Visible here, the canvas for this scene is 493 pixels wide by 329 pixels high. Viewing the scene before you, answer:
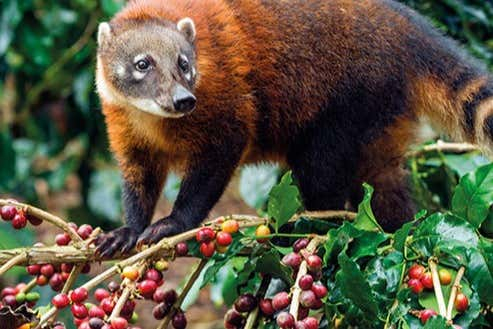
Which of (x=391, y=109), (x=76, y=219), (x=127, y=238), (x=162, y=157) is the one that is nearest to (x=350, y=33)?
(x=391, y=109)

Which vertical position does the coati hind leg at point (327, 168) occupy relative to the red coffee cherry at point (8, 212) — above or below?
below

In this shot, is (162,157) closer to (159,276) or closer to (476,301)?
(159,276)

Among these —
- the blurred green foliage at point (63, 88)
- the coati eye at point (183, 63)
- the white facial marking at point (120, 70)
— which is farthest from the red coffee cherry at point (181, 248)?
the blurred green foliage at point (63, 88)

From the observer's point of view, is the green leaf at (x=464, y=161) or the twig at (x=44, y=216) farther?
the green leaf at (x=464, y=161)

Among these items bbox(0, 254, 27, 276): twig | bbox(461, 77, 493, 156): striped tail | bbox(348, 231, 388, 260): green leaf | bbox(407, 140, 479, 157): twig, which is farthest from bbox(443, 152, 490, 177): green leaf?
bbox(0, 254, 27, 276): twig

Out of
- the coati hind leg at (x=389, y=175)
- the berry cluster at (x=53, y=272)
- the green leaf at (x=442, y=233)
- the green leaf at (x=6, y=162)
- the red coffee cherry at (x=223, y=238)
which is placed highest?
the green leaf at (x=442, y=233)

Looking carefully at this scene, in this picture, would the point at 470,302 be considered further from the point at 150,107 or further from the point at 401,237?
the point at 150,107

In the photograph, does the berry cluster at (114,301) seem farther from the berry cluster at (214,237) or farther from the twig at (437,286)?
the twig at (437,286)
